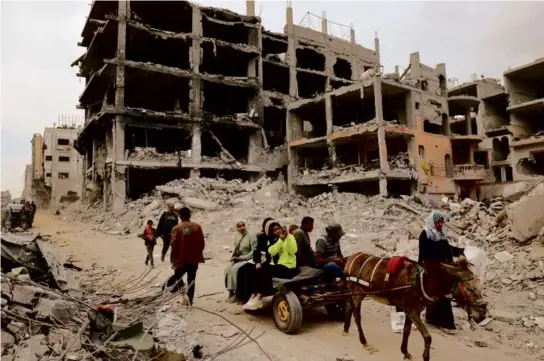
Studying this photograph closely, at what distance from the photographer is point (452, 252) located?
20.4ft

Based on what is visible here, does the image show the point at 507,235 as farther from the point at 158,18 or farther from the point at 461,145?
the point at 158,18

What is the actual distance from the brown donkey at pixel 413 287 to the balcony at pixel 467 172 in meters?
26.0

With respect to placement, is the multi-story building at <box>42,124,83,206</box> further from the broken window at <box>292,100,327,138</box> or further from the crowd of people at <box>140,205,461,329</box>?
the crowd of people at <box>140,205,461,329</box>

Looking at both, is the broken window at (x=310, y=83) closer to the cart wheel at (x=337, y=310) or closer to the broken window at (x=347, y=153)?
the broken window at (x=347, y=153)

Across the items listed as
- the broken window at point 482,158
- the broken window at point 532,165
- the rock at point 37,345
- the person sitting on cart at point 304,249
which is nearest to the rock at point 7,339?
the rock at point 37,345

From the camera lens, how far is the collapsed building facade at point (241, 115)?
89.3ft

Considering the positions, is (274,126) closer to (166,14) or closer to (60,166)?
(166,14)

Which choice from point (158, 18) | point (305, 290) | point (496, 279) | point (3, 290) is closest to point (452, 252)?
point (305, 290)

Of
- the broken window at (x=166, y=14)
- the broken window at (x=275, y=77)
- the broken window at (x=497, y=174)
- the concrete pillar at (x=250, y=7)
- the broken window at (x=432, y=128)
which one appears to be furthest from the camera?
the broken window at (x=275, y=77)

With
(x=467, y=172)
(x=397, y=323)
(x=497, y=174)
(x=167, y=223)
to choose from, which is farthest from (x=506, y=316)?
(x=497, y=174)

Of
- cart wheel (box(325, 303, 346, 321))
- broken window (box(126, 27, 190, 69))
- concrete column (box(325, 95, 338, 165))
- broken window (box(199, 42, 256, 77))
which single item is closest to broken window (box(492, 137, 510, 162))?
concrete column (box(325, 95, 338, 165))

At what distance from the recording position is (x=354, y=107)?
31.3m

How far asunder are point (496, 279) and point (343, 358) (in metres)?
6.43

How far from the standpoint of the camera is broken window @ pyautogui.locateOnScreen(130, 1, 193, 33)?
30500mm
